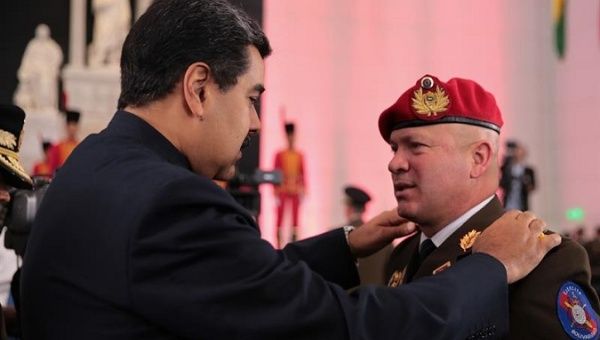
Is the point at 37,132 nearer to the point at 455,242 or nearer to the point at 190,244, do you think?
the point at 455,242

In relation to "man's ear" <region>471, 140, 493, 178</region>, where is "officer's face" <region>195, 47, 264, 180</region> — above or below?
above

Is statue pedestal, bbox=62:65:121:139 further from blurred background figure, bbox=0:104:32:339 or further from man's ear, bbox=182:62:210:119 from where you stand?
man's ear, bbox=182:62:210:119

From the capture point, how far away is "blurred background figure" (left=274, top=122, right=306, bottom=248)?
8.88 meters

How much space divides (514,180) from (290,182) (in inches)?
86.8

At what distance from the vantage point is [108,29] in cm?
897

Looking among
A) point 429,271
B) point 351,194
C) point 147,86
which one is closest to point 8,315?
point 429,271

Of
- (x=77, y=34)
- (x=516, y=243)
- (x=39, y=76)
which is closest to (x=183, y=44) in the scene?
(x=516, y=243)

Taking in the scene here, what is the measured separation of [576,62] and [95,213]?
13.1 m

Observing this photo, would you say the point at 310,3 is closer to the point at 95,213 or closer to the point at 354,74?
the point at 354,74

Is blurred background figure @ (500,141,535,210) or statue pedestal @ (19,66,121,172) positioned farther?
statue pedestal @ (19,66,121,172)

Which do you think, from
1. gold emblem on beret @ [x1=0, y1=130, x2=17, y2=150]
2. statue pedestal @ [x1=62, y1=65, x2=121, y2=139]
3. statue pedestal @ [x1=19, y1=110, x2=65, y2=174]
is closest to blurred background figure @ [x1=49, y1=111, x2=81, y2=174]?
statue pedestal @ [x1=19, y1=110, x2=65, y2=174]

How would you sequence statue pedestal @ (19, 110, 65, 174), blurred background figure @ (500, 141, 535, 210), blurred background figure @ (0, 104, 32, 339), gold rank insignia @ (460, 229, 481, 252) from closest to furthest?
gold rank insignia @ (460, 229, 481, 252)
blurred background figure @ (0, 104, 32, 339)
blurred background figure @ (500, 141, 535, 210)
statue pedestal @ (19, 110, 65, 174)

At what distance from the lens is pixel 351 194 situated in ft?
20.9

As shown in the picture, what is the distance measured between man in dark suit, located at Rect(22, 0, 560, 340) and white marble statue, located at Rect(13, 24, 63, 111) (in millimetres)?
7801
